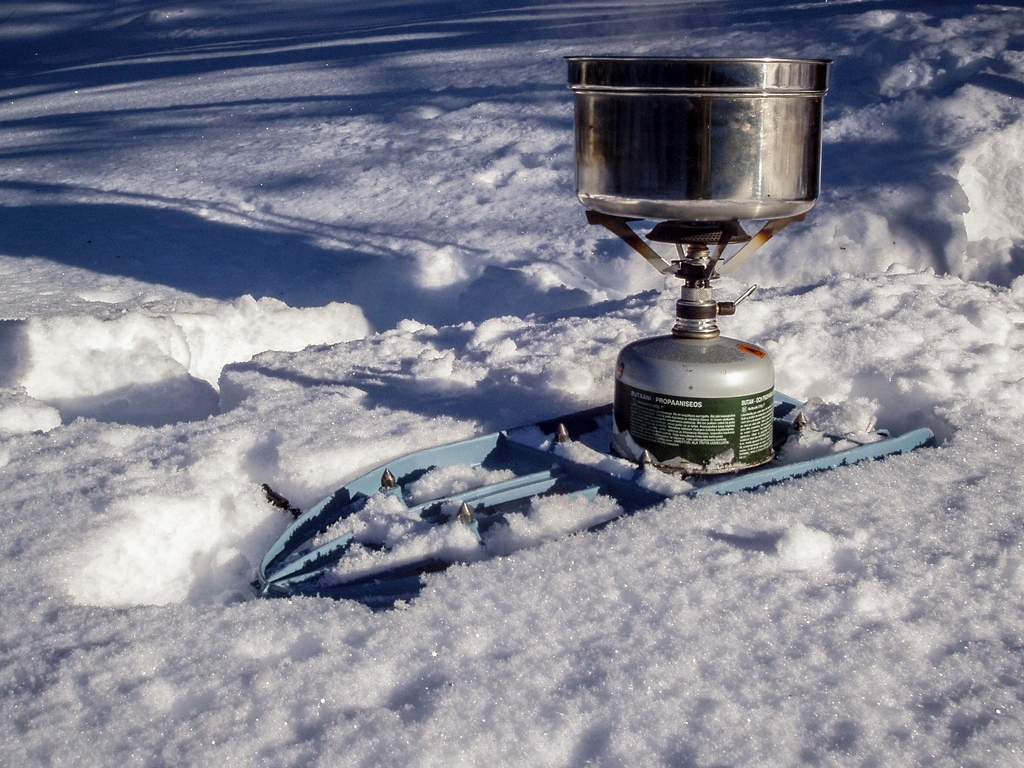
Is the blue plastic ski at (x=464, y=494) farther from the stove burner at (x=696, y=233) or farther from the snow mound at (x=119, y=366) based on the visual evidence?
the snow mound at (x=119, y=366)

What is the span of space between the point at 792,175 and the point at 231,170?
139 inches

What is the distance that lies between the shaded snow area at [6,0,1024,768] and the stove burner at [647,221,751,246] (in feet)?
1.53

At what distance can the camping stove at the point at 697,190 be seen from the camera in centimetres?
→ 154

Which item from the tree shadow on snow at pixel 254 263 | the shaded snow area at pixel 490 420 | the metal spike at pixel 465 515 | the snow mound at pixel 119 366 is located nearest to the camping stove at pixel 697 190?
the shaded snow area at pixel 490 420

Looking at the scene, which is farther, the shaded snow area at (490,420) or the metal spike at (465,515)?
the metal spike at (465,515)

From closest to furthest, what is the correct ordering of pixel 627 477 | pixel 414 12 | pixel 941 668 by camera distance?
pixel 941 668, pixel 627 477, pixel 414 12

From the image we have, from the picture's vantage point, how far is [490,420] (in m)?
2.06

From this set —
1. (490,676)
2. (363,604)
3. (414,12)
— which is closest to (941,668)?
(490,676)

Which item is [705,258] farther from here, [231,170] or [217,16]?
[217,16]

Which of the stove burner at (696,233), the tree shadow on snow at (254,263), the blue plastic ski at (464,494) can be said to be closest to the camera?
the blue plastic ski at (464,494)

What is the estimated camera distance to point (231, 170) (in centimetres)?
452

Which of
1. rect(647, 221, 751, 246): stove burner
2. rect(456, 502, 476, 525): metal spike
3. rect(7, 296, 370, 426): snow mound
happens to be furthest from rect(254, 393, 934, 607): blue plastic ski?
rect(7, 296, 370, 426): snow mound

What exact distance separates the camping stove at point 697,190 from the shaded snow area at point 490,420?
0.57ft

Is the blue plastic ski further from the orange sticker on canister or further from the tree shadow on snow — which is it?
the tree shadow on snow
